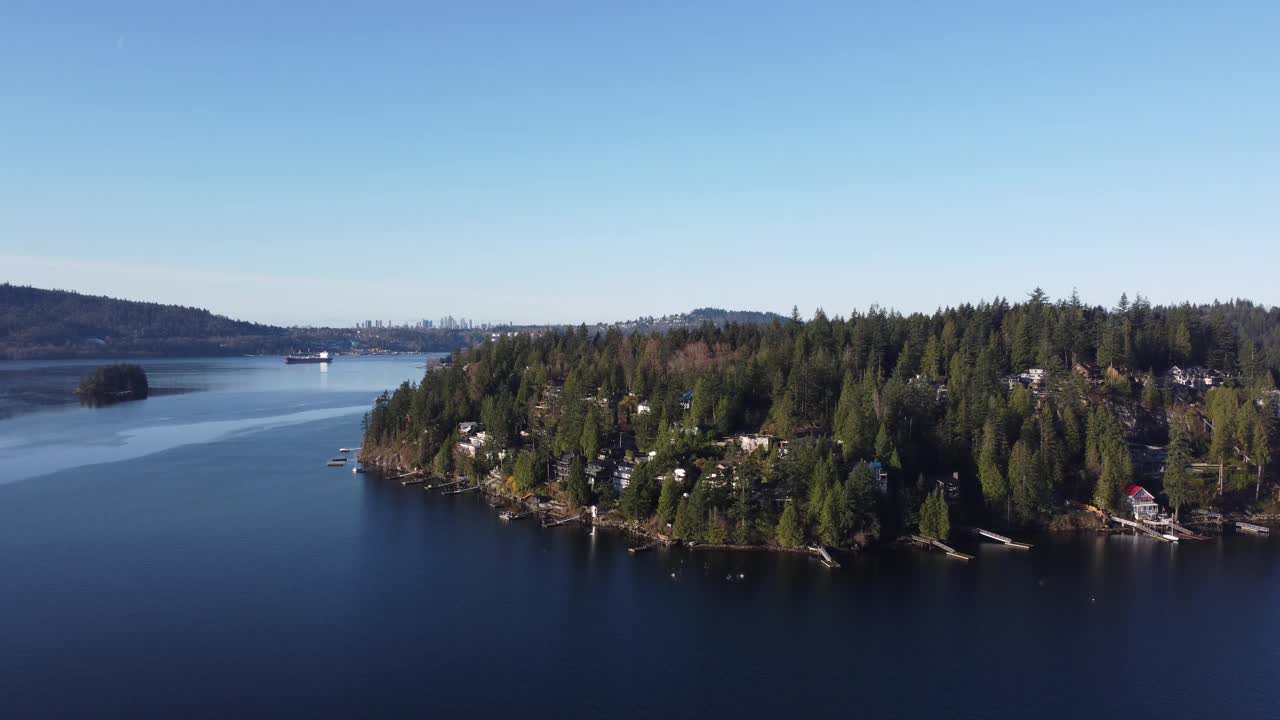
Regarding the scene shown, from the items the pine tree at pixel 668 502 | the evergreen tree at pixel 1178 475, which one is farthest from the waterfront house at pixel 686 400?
the evergreen tree at pixel 1178 475

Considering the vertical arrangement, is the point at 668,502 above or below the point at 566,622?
above

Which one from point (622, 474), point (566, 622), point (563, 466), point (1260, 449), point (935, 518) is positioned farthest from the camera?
point (563, 466)

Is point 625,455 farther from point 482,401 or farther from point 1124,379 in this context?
point 1124,379

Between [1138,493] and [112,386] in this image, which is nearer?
[1138,493]

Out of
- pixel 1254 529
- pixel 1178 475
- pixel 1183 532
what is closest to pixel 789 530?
pixel 1183 532

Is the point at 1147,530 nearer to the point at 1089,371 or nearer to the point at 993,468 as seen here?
the point at 993,468

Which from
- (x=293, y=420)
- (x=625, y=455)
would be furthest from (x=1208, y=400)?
(x=293, y=420)
